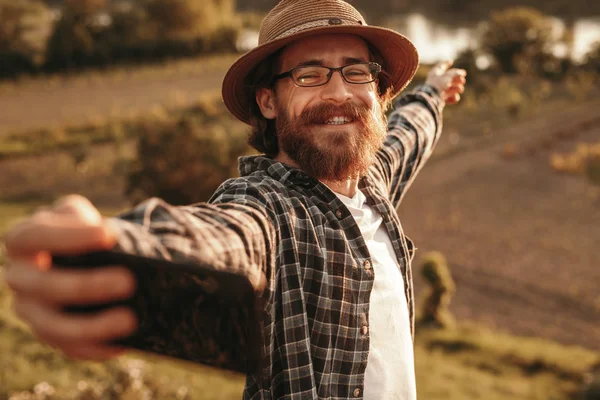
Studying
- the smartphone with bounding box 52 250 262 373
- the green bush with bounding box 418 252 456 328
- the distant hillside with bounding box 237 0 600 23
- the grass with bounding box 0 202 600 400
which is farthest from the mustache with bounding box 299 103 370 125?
the distant hillside with bounding box 237 0 600 23

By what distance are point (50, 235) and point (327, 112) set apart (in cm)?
104

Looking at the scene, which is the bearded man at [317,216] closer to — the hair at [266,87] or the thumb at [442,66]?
the hair at [266,87]

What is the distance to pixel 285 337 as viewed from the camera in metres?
1.51

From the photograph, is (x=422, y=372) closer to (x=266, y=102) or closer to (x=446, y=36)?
(x=266, y=102)

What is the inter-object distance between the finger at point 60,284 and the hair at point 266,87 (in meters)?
1.17

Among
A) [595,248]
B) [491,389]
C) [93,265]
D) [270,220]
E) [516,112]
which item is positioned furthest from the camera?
[516,112]

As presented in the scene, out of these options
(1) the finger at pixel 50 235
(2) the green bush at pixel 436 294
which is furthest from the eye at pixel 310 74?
(2) the green bush at pixel 436 294

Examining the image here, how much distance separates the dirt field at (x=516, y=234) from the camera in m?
8.62

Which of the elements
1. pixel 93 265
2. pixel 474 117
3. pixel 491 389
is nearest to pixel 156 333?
pixel 93 265

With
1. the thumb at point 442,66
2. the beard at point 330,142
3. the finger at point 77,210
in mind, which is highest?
the thumb at point 442,66

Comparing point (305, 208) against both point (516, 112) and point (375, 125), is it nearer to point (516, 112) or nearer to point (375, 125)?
point (375, 125)

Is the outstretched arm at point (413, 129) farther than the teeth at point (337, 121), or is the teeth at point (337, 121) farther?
the outstretched arm at point (413, 129)

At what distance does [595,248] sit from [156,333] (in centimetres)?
1079

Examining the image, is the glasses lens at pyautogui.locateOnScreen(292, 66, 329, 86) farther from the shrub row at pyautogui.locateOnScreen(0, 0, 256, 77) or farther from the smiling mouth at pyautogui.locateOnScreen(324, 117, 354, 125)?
the shrub row at pyautogui.locateOnScreen(0, 0, 256, 77)
